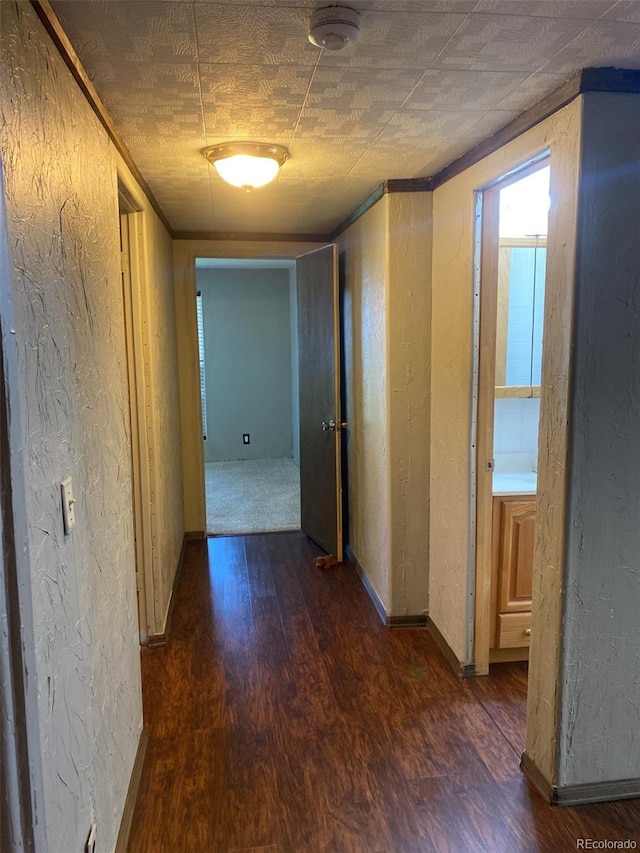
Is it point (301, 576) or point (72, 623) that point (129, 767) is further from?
point (301, 576)

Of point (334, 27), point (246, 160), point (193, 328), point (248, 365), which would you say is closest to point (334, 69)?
point (334, 27)

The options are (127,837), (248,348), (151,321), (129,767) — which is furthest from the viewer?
(248,348)

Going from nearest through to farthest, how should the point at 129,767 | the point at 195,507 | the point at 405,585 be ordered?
the point at 129,767
the point at 405,585
the point at 195,507

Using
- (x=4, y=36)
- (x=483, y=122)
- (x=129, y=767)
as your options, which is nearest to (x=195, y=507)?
(x=129, y=767)

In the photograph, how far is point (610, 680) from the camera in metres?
1.71

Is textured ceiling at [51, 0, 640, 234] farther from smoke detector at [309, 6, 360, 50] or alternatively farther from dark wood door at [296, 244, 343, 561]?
dark wood door at [296, 244, 343, 561]

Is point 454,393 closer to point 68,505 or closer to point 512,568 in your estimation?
point 512,568

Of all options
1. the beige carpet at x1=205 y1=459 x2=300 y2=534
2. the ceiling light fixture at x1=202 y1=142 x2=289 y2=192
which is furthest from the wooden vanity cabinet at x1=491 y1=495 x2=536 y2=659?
the beige carpet at x1=205 y1=459 x2=300 y2=534

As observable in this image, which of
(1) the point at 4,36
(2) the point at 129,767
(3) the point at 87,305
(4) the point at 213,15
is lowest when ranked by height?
(2) the point at 129,767

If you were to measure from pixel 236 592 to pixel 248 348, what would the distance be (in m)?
3.97

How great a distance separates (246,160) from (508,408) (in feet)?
5.76

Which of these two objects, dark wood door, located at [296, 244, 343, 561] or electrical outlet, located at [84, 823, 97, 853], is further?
dark wood door, located at [296, 244, 343, 561]

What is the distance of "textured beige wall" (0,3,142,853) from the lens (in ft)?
3.27

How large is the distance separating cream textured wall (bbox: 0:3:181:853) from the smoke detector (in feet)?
1.83
